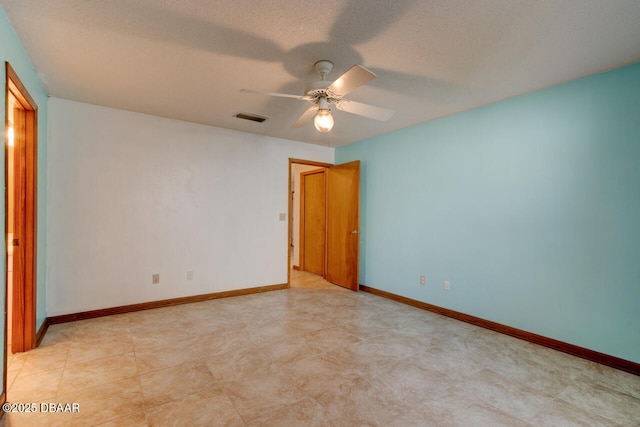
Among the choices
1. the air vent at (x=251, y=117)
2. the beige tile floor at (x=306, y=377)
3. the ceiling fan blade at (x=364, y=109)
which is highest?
the air vent at (x=251, y=117)

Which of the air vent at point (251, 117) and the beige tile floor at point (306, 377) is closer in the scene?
the beige tile floor at point (306, 377)

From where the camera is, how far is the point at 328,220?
17.6ft

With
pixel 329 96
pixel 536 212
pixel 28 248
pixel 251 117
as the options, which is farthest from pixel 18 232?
pixel 536 212

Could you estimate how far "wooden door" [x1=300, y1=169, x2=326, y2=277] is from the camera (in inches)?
228

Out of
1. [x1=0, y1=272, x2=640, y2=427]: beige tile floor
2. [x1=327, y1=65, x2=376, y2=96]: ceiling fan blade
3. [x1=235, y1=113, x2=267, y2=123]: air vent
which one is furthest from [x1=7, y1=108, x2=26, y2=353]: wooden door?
[x1=327, y1=65, x2=376, y2=96]: ceiling fan blade

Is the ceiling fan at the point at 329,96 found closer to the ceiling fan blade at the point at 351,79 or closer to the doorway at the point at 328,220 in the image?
the ceiling fan blade at the point at 351,79

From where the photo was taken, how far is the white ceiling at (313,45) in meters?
1.78

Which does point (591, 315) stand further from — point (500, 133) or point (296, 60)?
point (296, 60)

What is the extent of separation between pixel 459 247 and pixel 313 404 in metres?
2.50

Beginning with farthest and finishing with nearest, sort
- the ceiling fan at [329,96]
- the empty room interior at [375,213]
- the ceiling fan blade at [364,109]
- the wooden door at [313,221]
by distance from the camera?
the wooden door at [313,221] → the ceiling fan blade at [364,109] → the ceiling fan at [329,96] → the empty room interior at [375,213]

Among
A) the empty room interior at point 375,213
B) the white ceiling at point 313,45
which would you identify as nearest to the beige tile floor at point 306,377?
the empty room interior at point 375,213

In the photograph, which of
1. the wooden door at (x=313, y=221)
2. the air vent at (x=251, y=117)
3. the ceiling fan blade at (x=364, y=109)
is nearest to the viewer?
the ceiling fan blade at (x=364, y=109)

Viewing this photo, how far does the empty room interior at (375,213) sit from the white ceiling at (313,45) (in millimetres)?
18

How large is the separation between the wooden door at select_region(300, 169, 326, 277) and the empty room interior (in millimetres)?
1318
